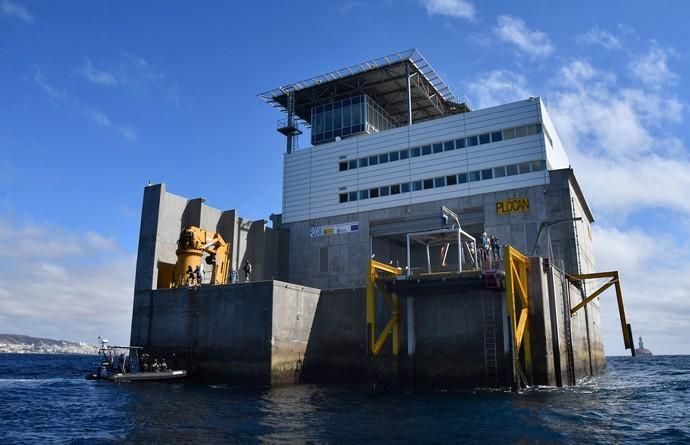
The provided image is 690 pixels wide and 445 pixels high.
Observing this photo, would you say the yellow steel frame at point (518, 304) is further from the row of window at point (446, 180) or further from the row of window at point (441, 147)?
the row of window at point (441, 147)

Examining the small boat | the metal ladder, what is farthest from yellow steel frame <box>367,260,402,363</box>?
the small boat

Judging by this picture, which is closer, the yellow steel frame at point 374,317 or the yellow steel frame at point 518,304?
the yellow steel frame at point 518,304

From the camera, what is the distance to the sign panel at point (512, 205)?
155 ft

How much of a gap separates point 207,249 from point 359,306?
45.6ft

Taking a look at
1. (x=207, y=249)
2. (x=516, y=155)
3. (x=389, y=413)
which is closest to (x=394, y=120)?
(x=516, y=155)

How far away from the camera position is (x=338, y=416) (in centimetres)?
2267

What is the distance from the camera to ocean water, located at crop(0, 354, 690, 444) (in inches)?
722

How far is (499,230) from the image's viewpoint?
48062mm

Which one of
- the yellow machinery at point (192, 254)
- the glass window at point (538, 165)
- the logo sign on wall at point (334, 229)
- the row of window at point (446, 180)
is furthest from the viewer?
the logo sign on wall at point (334, 229)

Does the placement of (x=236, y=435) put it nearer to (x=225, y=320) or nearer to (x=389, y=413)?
(x=389, y=413)

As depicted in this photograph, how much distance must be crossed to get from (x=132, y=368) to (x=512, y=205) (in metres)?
33.0

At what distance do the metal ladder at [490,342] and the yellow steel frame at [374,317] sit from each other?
5.24 metres

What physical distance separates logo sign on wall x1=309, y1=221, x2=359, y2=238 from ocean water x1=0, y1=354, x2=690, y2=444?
23.9 metres

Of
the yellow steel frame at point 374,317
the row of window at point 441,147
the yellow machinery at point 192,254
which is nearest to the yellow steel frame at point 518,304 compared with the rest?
the yellow steel frame at point 374,317
